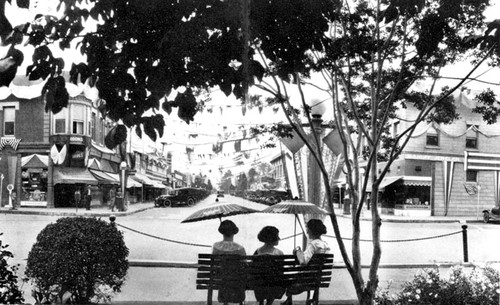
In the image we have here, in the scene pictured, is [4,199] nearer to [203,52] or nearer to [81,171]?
[81,171]

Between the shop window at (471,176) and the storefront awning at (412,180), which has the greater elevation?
Result: the shop window at (471,176)

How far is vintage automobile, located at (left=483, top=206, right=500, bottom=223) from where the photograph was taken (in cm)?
1336

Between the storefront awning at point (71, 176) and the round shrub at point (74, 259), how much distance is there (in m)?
9.77

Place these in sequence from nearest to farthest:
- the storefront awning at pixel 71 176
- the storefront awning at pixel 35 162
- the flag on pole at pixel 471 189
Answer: the flag on pole at pixel 471 189 < the storefront awning at pixel 35 162 < the storefront awning at pixel 71 176

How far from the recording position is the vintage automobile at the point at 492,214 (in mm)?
13359

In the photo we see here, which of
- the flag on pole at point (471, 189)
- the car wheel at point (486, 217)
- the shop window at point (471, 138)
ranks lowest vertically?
the car wheel at point (486, 217)

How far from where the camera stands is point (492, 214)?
14133 millimetres

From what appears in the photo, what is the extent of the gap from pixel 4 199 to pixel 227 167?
29.2 ft

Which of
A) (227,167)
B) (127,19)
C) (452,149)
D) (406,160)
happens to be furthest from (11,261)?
(406,160)

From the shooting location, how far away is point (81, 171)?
19625 mm

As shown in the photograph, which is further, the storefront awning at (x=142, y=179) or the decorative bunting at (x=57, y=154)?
the storefront awning at (x=142, y=179)

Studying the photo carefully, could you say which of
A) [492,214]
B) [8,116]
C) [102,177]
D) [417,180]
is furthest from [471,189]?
[102,177]

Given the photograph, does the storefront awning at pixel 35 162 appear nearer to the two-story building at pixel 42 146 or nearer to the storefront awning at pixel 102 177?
the two-story building at pixel 42 146

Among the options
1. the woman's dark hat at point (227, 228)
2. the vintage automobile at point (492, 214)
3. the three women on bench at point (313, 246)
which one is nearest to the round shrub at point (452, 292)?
the three women on bench at point (313, 246)
